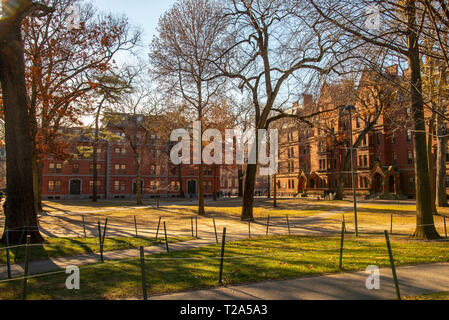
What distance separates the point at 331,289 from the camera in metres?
6.78

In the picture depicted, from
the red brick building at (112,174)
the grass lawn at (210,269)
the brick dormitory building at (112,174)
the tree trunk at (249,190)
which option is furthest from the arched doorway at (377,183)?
the grass lawn at (210,269)

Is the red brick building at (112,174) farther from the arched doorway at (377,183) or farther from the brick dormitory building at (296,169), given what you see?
the arched doorway at (377,183)

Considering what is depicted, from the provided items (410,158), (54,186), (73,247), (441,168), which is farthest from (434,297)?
(54,186)

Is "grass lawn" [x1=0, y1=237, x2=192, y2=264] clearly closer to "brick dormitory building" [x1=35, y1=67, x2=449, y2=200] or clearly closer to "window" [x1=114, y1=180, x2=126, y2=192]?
"brick dormitory building" [x1=35, y1=67, x2=449, y2=200]

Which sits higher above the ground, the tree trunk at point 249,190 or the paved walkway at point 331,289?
the tree trunk at point 249,190

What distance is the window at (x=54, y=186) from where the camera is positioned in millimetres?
60650

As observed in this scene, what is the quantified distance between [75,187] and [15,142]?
54493mm

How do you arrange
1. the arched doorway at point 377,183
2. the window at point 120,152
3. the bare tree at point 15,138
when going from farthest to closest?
the window at point 120,152
the arched doorway at point 377,183
the bare tree at point 15,138

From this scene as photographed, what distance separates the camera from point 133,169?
2596 inches

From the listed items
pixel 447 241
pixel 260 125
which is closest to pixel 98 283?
pixel 447 241

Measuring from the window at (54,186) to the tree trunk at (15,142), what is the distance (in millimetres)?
54144

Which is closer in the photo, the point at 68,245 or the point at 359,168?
the point at 68,245
